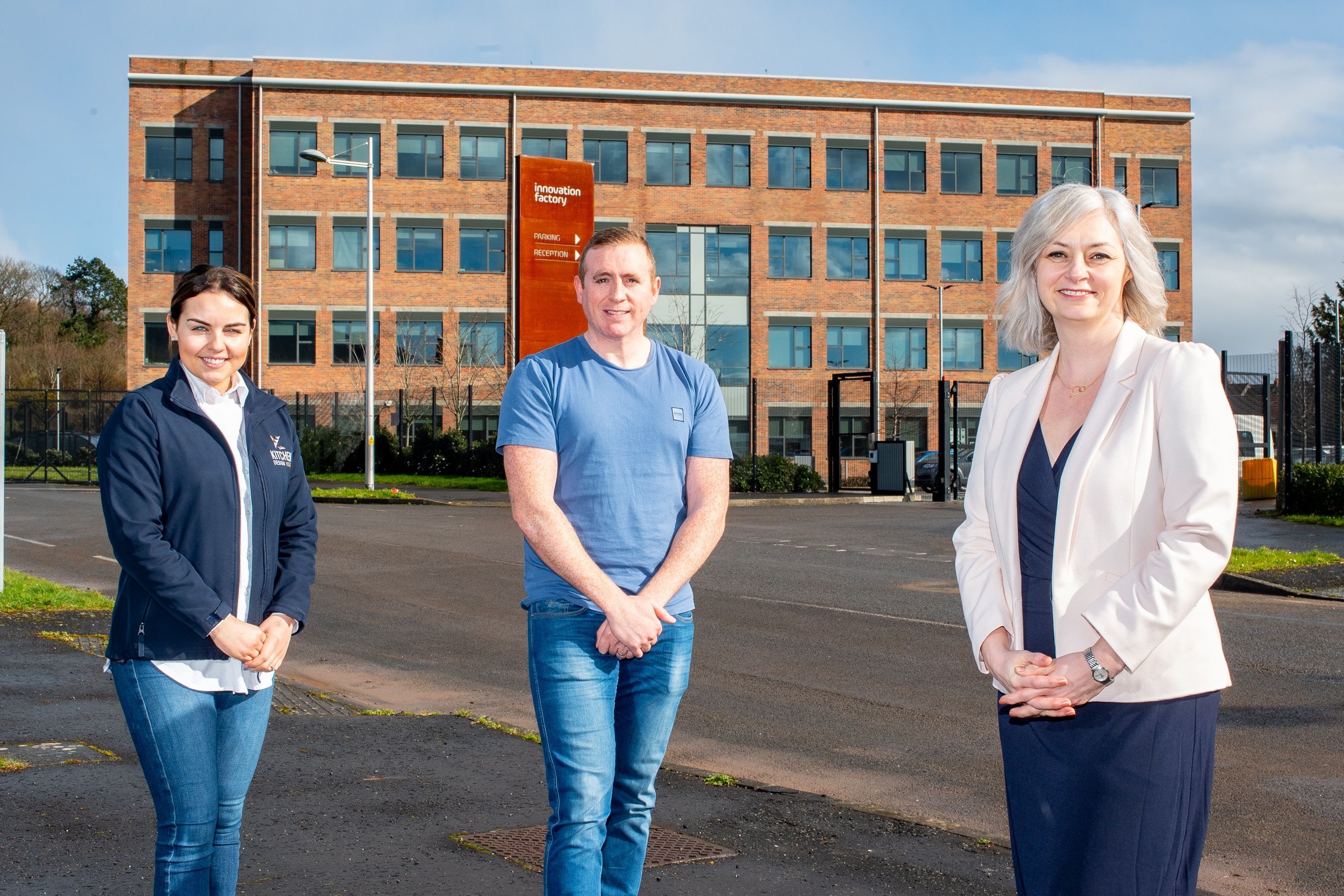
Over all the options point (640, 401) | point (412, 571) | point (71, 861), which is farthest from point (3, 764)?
point (412, 571)

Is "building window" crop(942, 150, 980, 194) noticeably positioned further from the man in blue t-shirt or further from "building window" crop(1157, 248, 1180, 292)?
the man in blue t-shirt

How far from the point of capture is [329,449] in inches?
1694

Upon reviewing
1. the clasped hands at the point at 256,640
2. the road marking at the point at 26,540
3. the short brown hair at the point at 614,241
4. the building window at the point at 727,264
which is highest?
the building window at the point at 727,264

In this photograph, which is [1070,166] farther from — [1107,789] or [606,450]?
[1107,789]

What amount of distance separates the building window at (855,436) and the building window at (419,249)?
17.2 metres

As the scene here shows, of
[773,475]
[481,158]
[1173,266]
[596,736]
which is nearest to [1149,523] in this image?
[596,736]

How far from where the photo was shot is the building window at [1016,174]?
5188cm

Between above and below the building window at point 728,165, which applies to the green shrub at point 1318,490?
below

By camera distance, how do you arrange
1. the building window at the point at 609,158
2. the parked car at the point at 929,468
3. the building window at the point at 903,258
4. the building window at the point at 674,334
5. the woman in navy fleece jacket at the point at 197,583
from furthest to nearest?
the building window at the point at 903,258 → the building window at the point at 609,158 → the building window at the point at 674,334 → the parked car at the point at 929,468 → the woman in navy fleece jacket at the point at 197,583

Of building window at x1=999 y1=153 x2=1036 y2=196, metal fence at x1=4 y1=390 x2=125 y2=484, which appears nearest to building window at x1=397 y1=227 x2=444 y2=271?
metal fence at x1=4 y1=390 x2=125 y2=484

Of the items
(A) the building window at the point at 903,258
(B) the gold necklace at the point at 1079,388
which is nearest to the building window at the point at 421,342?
(A) the building window at the point at 903,258

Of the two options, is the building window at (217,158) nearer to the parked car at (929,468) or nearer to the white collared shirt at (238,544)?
the parked car at (929,468)

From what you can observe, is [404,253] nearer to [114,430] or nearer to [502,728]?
[502,728]

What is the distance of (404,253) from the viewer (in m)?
48.4
